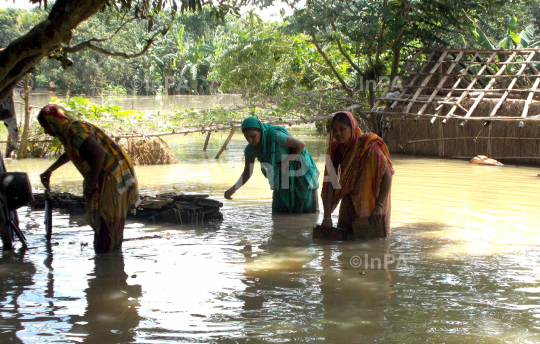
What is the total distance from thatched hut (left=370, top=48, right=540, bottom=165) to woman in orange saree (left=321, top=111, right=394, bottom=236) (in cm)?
730

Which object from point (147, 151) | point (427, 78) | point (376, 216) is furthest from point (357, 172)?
Answer: point (427, 78)

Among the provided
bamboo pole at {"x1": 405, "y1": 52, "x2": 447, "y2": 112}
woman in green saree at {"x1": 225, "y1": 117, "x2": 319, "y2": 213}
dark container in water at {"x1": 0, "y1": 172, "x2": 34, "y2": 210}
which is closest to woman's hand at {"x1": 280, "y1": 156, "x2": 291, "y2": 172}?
woman in green saree at {"x1": 225, "y1": 117, "x2": 319, "y2": 213}

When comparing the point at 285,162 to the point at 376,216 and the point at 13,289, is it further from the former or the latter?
the point at 13,289

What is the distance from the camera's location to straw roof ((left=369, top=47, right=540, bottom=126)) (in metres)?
12.9

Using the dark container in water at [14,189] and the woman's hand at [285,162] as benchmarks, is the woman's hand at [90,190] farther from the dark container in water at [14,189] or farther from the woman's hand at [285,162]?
the woman's hand at [285,162]

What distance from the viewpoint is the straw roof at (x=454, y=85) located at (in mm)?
12945

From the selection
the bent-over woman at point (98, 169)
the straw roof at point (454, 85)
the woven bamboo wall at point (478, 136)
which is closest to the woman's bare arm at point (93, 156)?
the bent-over woman at point (98, 169)

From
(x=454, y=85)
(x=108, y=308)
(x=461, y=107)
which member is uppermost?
(x=454, y=85)

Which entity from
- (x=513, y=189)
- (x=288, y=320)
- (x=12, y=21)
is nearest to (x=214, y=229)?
(x=288, y=320)

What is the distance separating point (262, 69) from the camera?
1931 centimetres

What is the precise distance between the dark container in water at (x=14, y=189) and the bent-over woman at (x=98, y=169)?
552mm

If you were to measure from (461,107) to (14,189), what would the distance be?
402 inches

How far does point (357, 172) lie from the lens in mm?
5234

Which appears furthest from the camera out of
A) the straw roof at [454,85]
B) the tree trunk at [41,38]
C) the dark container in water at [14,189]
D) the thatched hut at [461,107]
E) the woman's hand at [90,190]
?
the straw roof at [454,85]
